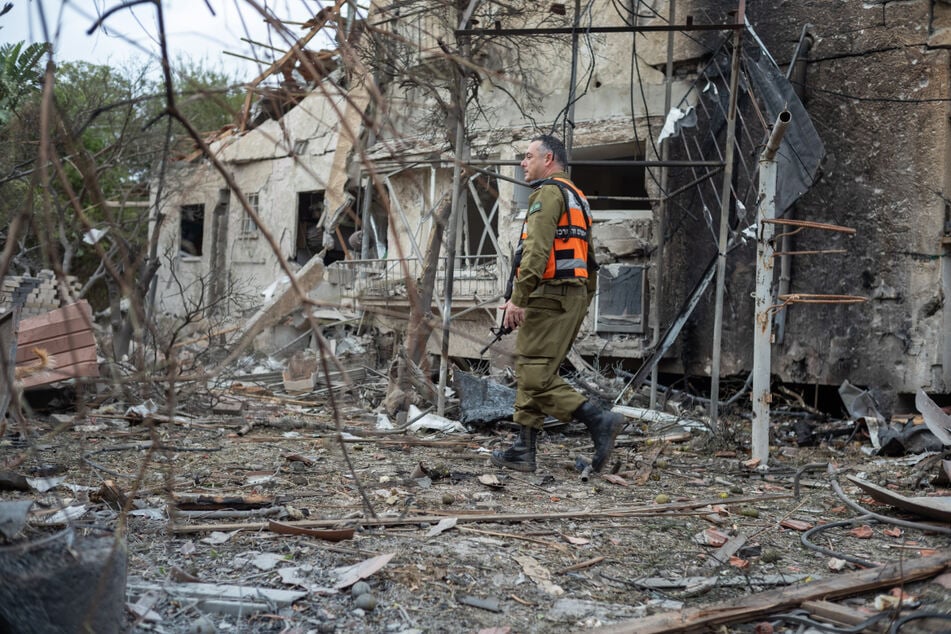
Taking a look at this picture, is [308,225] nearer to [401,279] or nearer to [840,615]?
[401,279]

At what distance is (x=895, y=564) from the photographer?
10.6ft

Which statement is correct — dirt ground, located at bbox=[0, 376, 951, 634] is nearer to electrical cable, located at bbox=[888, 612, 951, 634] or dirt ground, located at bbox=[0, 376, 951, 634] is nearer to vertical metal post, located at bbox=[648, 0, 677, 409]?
electrical cable, located at bbox=[888, 612, 951, 634]

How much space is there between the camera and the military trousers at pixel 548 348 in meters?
5.16

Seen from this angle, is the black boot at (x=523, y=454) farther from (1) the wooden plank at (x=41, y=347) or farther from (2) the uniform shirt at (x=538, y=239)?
(1) the wooden plank at (x=41, y=347)

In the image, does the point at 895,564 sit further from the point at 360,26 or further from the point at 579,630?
the point at 360,26

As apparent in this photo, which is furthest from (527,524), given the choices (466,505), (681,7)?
(681,7)

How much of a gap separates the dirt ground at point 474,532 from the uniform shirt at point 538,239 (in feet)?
4.00

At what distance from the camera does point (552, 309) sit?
5.22 meters

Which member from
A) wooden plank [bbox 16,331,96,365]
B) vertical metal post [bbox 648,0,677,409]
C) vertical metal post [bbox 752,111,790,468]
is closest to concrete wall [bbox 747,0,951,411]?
vertical metal post [bbox 648,0,677,409]

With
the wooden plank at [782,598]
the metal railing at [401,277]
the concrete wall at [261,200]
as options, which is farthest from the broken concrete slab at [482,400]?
the concrete wall at [261,200]

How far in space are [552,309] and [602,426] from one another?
0.81 metres

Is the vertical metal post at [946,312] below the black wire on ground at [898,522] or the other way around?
the other way around

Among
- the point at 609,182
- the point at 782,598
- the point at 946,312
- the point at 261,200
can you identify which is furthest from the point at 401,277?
the point at 782,598

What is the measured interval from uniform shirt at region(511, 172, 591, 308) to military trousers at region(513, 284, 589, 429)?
9 centimetres
